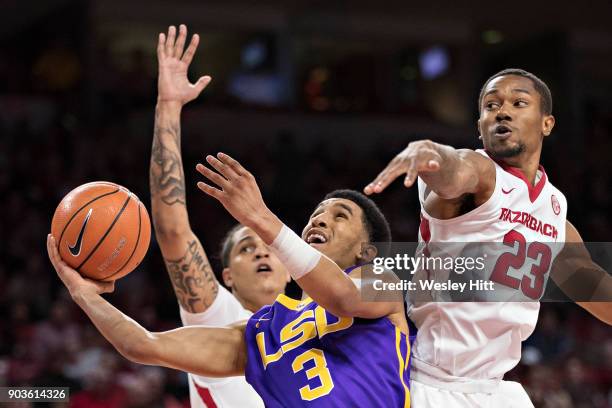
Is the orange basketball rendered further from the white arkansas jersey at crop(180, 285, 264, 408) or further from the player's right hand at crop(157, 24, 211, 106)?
the white arkansas jersey at crop(180, 285, 264, 408)

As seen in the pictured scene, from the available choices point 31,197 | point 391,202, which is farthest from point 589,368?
point 31,197

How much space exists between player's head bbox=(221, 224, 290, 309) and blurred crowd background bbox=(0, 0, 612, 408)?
2.76 m

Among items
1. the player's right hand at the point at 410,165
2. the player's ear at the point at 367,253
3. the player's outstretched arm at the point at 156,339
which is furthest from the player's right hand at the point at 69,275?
the player's right hand at the point at 410,165

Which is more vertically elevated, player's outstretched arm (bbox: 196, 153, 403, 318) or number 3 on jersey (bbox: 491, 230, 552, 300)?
player's outstretched arm (bbox: 196, 153, 403, 318)

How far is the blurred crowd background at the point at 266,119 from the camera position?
877cm

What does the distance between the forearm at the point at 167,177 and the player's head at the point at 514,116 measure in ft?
4.41

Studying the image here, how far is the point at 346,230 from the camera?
3.57 metres

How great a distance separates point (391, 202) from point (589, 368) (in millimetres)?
3736

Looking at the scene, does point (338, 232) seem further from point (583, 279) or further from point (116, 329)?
point (583, 279)

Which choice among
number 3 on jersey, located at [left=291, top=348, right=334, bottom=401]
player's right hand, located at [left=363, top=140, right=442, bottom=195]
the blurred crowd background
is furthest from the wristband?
the blurred crowd background

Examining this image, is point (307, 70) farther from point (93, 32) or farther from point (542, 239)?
point (542, 239)

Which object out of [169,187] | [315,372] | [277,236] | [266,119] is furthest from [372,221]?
[266,119]

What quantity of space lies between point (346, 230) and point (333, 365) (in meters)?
0.55

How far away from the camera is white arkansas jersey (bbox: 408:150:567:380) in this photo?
3.25 m
